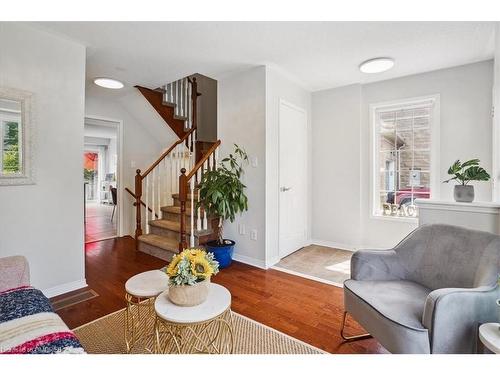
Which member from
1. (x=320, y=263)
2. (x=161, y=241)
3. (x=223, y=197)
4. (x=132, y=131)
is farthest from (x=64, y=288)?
(x=132, y=131)

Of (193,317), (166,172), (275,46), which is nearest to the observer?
(193,317)

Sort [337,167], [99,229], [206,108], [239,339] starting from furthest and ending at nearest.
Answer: [99,229]
[206,108]
[337,167]
[239,339]

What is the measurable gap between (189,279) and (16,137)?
2.05m

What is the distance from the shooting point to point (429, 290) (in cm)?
160

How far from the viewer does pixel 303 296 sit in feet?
7.77

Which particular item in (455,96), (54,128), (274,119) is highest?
(455,96)

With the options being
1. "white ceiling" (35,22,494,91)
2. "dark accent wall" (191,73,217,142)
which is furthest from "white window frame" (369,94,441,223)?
"dark accent wall" (191,73,217,142)

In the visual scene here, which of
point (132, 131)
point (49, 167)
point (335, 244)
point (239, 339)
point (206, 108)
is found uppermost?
point (206, 108)

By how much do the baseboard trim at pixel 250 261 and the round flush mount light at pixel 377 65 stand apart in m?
2.56

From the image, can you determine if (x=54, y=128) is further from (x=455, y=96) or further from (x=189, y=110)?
(x=455, y=96)

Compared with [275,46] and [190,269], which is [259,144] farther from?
[190,269]

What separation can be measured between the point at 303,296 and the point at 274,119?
2.05 m

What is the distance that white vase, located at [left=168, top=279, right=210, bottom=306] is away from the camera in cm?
126
